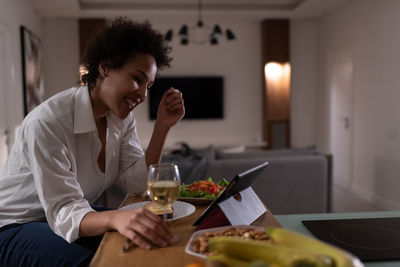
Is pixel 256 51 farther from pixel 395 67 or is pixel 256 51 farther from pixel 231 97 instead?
pixel 395 67

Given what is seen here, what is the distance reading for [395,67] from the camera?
13.3 ft

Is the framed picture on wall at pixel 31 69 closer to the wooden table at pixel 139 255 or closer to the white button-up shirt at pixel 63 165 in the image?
the white button-up shirt at pixel 63 165

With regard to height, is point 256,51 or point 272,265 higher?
point 256,51

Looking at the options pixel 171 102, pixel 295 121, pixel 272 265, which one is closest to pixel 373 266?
pixel 272 265

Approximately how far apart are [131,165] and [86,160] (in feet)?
0.79

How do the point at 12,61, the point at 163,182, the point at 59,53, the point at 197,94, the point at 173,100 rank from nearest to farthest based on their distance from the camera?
the point at 163,182 < the point at 173,100 < the point at 12,61 < the point at 59,53 < the point at 197,94

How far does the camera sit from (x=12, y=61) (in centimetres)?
420

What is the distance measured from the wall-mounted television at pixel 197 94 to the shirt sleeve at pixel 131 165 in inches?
187

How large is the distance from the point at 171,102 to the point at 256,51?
17.4 ft

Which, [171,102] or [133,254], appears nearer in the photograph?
[133,254]

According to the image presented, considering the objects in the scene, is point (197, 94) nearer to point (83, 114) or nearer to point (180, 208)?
point (83, 114)

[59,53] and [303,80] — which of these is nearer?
[59,53]

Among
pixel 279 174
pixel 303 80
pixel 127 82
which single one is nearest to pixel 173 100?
pixel 127 82

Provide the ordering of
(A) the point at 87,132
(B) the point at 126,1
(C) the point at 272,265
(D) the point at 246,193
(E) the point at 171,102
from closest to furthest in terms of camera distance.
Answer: (C) the point at 272,265 < (D) the point at 246,193 < (A) the point at 87,132 < (E) the point at 171,102 < (B) the point at 126,1
